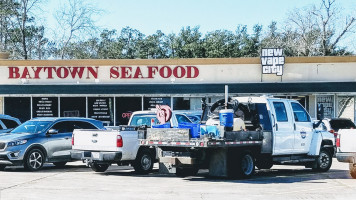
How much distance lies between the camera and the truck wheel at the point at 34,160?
61.3 ft

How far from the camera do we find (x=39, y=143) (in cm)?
1895

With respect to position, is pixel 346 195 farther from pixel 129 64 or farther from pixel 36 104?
pixel 36 104

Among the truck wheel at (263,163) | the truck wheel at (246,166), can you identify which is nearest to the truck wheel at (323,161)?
the truck wheel at (263,163)

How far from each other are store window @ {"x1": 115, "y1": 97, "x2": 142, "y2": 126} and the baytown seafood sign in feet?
3.76

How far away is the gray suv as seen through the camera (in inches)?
727

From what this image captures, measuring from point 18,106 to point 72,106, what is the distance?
2.76 metres

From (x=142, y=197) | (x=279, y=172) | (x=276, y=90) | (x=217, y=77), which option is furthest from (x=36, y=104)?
(x=142, y=197)

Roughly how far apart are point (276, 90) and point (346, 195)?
58.2 ft

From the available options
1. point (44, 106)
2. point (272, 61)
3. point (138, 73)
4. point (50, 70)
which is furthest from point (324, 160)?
point (44, 106)

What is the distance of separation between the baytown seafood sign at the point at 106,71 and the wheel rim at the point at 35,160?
12985 millimetres

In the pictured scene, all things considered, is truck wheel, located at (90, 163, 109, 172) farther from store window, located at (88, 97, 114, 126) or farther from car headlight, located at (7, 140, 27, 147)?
store window, located at (88, 97, 114, 126)

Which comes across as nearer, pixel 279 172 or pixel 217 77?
pixel 279 172

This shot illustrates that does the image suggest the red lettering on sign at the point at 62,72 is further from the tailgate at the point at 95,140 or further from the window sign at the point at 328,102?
the tailgate at the point at 95,140

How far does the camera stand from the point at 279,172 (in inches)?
747
